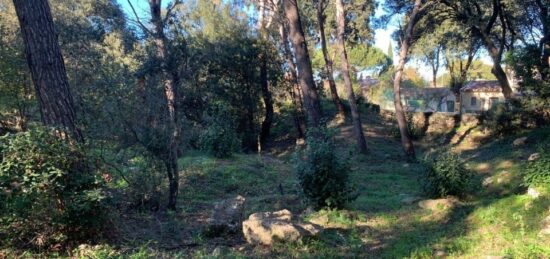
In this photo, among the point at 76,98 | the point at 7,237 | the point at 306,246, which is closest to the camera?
the point at 7,237

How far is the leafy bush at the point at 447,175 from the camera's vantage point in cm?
809

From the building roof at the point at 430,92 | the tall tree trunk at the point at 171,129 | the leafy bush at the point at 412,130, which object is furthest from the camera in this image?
the building roof at the point at 430,92

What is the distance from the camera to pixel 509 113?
17016 mm

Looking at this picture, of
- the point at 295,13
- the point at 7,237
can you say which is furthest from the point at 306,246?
the point at 295,13

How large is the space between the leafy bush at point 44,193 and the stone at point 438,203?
17.1 ft

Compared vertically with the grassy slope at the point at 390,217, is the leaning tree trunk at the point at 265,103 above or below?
above

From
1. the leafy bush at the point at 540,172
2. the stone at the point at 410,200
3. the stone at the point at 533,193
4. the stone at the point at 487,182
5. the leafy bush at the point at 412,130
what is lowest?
Result: the stone at the point at 410,200

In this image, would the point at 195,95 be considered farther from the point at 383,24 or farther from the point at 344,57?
the point at 383,24

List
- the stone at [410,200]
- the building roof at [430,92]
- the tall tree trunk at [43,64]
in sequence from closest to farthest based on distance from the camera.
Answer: the tall tree trunk at [43,64] < the stone at [410,200] < the building roof at [430,92]

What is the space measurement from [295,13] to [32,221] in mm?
7419

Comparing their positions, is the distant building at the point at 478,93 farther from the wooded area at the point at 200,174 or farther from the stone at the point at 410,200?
the stone at the point at 410,200

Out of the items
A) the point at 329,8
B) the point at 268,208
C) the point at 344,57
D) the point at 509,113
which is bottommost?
the point at 268,208

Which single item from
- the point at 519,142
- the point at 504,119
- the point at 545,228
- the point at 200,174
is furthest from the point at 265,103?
the point at 545,228

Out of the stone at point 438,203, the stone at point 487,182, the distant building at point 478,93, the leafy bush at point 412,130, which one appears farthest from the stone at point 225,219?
the distant building at point 478,93
